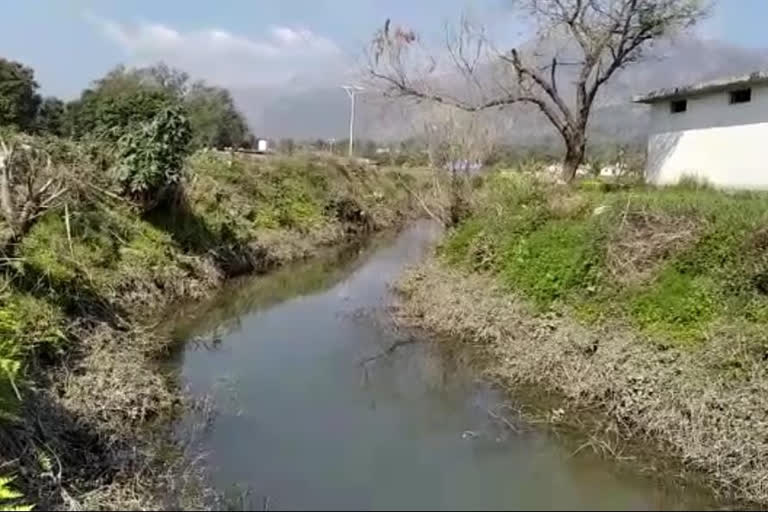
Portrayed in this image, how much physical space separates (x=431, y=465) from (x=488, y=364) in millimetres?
4922

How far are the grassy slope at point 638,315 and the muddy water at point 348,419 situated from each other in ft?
2.41

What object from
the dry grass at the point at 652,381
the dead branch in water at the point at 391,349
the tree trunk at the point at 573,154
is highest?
the tree trunk at the point at 573,154

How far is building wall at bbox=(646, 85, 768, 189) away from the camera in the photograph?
51.9 feet

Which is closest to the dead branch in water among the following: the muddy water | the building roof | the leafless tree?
the muddy water

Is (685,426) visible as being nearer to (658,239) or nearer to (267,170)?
(658,239)

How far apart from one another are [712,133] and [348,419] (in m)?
12.9

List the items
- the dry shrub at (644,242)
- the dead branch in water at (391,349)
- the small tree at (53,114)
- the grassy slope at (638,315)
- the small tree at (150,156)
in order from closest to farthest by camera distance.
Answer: the grassy slope at (638,315) < the dry shrub at (644,242) < the dead branch in water at (391,349) < the small tree at (150,156) < the small tree at (53,114)

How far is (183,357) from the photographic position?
10.8m

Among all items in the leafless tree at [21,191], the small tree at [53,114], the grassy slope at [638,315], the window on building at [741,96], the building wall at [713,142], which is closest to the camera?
the grassy slope at [638,315]

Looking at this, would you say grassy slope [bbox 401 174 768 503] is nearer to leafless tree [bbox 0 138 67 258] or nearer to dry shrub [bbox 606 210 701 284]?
dry shrub [bbox 606 210 701 284]

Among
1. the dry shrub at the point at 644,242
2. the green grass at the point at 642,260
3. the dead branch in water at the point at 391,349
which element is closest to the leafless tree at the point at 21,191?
the dead branch in water at the point at 391,349

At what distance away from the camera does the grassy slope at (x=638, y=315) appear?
7594 millimetres

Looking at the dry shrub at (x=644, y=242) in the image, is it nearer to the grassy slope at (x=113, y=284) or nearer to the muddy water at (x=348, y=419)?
the muddy water at (x=348, y=419)

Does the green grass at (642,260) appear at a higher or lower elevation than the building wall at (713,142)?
lower
